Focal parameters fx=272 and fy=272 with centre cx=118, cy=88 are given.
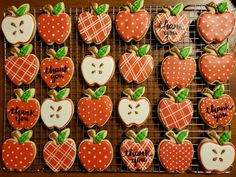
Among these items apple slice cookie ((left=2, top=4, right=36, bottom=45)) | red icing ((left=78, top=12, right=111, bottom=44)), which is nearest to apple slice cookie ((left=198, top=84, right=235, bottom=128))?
red icing ((left=78, top=12, right=111, bottom=44))

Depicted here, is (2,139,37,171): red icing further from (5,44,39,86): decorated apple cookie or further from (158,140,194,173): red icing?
(158,140,194,173): red icing

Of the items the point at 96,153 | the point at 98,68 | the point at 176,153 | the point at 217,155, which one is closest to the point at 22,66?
the point at 98,68

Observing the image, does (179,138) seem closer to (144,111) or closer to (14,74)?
(144,111)

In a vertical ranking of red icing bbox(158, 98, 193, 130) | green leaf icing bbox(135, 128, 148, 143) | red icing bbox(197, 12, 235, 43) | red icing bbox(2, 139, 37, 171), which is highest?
red icing bbox(197, 12, 235, 43)

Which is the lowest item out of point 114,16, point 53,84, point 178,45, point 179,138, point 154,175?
point 154,175

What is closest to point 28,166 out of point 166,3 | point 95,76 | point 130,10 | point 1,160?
point 1,160

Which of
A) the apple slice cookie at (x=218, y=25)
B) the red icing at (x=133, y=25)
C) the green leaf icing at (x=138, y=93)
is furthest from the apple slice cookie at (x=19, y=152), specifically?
the apple slice cookie at (x=218, y=25)

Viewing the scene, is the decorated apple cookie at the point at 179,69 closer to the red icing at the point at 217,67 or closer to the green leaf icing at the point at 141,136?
the red icing at the point at 217,67
